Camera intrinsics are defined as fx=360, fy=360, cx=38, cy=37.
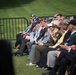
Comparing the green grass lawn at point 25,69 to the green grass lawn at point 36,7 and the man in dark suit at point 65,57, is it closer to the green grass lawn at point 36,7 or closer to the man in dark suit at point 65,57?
the man in dark suit at point 65,57

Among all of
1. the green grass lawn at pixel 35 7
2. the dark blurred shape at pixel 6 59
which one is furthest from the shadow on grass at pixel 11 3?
the dark blurred shape at pixel 6 59

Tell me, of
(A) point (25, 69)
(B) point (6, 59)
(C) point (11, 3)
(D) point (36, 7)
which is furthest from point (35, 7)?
(B) point (6, 59)

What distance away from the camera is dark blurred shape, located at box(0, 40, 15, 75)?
1.73m

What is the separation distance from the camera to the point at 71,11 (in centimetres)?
3088

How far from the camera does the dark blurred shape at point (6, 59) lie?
1.73m

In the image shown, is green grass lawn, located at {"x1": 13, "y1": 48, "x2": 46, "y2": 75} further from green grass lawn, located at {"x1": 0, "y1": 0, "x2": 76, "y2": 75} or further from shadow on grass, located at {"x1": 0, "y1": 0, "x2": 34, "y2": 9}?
shadow on grass, located at {"x1": 0, "y1": 0, "x2": 34, "y2": 9}

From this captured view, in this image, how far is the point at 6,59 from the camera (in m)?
1.75

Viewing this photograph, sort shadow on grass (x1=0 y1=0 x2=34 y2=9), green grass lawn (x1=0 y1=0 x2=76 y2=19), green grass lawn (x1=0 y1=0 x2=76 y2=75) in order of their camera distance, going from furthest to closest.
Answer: shadow on grass (x1=0 y1=0 x2=34 y2=9) → green grass lawn (x1=0 y1=0 x2=76 y2=19) → green grass lawn (x1=0 y1=0 x2=76 y2=75)

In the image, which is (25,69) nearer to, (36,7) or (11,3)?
(36,7)

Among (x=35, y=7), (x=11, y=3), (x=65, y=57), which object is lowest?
(x=35, y=7)

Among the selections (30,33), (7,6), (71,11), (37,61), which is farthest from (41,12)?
(37,61)

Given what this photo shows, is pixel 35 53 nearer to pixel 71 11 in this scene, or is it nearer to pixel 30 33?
pixel 30 33

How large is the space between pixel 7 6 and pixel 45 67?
27.1 meters

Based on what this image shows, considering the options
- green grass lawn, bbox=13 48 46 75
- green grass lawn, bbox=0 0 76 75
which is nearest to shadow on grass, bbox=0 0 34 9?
green grass lawn, bbox=0 0 76 75
